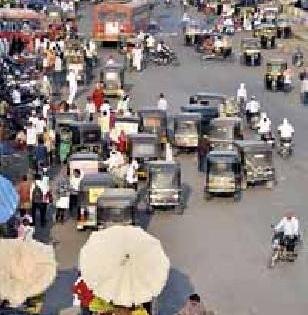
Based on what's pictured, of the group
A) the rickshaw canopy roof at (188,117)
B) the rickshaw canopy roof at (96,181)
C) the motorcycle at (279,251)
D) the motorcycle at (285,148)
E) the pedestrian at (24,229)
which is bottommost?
the motorcycle at (279,251)

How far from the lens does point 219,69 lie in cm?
5403

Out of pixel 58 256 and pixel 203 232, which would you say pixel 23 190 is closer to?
pixel 58 256

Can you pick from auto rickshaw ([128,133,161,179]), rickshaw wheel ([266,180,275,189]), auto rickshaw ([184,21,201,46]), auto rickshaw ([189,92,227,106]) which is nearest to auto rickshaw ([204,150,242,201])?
rickshaw wheel ([266,180,275,189])

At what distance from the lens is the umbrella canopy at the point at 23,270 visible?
19469 mm

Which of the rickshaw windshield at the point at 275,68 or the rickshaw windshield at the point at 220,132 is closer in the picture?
the rickshaw windshield at the point at 220,132

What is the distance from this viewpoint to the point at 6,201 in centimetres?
2334

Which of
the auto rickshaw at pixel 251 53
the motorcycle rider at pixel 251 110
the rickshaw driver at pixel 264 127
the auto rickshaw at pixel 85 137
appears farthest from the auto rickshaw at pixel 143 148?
the auto rickshaw at pixel 251 53

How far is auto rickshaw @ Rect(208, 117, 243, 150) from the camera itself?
34.4 m

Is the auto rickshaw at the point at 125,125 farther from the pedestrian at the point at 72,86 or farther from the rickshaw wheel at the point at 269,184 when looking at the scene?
the pedestrian at the point at 72,86

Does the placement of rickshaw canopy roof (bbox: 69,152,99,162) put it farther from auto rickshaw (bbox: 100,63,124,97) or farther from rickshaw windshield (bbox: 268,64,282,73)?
rickshaw windshield (bbox: 268,64,282,73)

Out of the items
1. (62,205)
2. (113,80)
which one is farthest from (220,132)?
(113,80)

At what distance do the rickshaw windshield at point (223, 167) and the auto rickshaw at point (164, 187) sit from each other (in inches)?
45.6

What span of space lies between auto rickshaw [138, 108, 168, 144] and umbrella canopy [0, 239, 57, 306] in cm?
1540

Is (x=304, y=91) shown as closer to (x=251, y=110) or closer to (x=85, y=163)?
(x=251, y=110)
